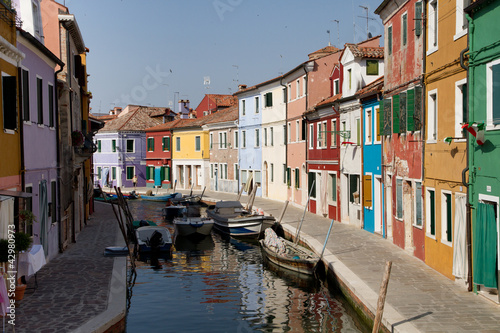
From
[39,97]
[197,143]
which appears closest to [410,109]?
[39,97]

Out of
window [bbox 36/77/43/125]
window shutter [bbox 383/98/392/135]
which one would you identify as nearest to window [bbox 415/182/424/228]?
window shutter [bbox 383/98/392/135]

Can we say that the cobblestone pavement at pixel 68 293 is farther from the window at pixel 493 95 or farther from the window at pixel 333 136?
the window at pixel 333 136

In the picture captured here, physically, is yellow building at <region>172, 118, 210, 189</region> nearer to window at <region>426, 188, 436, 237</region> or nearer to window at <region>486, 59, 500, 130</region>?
window at <region>426, 188, 436, 237</region>

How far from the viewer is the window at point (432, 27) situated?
15773 millimetres

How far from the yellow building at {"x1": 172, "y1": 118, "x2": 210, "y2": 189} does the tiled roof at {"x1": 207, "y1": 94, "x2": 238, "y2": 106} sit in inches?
208

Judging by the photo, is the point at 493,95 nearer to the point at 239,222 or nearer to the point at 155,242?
the point at 155,242

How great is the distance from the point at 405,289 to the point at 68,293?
805cm

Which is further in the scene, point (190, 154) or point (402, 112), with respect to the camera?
point (190, 154)

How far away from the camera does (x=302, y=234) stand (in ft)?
77.0

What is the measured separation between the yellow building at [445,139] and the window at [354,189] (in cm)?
887

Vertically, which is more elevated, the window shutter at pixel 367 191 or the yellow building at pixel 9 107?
the yellow building at pixel 9 107

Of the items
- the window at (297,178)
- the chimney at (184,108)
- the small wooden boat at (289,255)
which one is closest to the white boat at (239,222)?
the small wooden boat at (289,255)

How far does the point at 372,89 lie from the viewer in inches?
901

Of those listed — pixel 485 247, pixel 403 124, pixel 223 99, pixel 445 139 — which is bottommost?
pixel 485 247
